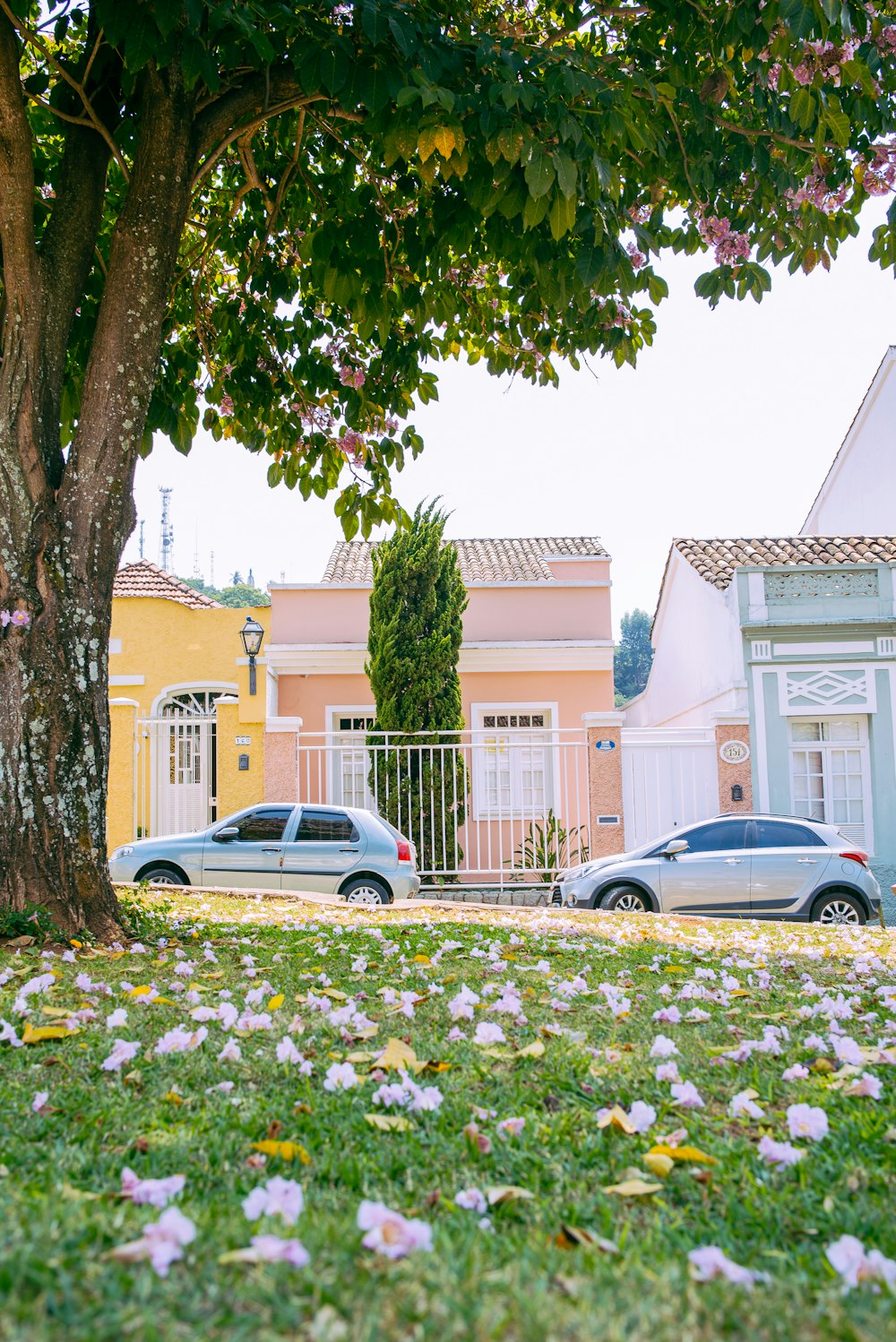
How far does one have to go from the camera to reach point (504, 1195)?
2.19 metres

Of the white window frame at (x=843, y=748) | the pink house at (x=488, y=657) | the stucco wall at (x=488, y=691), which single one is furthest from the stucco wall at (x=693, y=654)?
the stucco wall at (x=488, y=691)

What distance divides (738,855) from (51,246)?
9.21 m

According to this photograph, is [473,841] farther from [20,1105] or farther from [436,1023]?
[20,1105]

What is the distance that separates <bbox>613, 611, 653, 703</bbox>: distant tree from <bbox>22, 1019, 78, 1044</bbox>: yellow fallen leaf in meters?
66.9

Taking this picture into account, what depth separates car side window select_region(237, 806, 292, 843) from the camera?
37.7ft

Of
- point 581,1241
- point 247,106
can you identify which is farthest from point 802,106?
point 581,1241

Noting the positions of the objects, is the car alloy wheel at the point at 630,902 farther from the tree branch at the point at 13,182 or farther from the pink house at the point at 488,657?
the tree branch at the point at 13,182

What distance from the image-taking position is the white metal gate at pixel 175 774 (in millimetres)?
14734

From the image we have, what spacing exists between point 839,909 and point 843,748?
508 centimetres

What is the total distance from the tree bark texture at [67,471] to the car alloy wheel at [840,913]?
27.4ft

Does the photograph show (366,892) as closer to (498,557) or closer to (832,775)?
(832,775)

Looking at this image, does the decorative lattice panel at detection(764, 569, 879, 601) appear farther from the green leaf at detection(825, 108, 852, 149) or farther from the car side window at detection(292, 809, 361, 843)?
the green leaf at detection(825, 108, 852, 149)

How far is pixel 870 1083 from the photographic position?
119 inches

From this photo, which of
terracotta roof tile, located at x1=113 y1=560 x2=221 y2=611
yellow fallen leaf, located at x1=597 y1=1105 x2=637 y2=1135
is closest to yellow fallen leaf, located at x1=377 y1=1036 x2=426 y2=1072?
yellow fallen leaf, located at x1=597 y1=1105 x2=637 y2=1135
